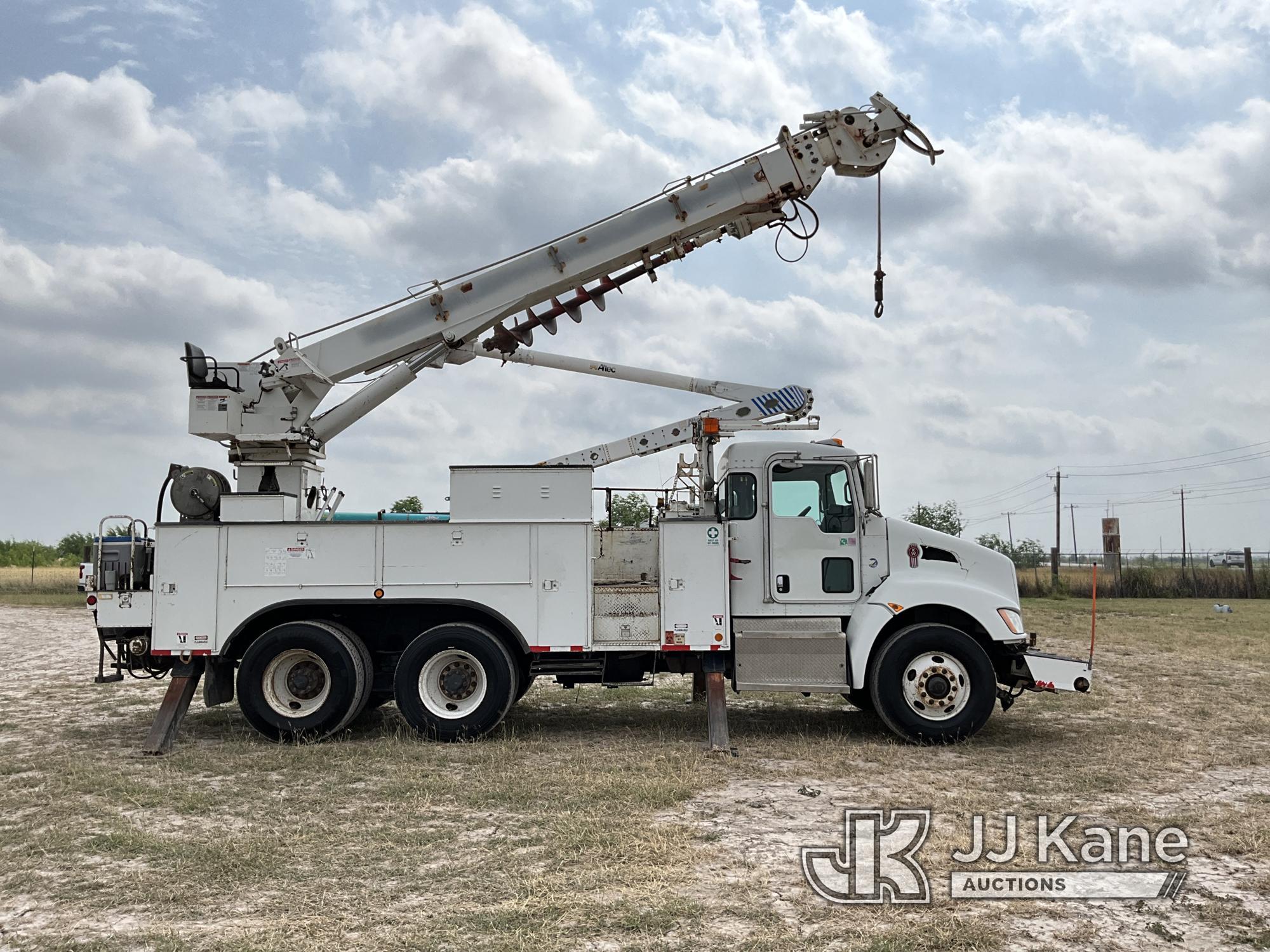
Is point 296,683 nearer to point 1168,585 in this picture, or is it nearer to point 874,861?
point 874,861

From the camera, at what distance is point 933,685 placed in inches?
386

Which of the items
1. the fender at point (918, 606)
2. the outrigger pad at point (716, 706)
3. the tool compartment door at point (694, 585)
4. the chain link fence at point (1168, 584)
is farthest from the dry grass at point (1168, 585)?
the tool compartment door at point (694, 585)

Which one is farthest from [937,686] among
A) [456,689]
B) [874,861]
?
[456,689]

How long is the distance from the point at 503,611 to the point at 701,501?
2407 mm

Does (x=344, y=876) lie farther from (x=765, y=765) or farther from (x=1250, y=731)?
(x=1250, y=731)

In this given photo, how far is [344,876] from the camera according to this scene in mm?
5855

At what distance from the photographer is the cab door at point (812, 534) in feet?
33.9

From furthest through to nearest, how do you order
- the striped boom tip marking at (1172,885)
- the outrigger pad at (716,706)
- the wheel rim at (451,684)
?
the wheel rim at (451,684)
the outrigger pad at (716,706)
the striped boom tip marking at (1172,885)


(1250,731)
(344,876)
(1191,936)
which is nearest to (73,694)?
(344,876)

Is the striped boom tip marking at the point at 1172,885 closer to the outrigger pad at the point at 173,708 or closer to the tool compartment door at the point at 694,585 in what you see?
the tool compartment door at the point at 694,585

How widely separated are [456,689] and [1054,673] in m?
5.85

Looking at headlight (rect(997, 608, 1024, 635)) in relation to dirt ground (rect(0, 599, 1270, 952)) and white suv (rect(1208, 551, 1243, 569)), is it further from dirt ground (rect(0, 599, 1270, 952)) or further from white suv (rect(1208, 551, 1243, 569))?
white suv (rect(1208, 551, 1243, 569))

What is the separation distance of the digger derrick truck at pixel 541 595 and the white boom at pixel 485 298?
0.07 m

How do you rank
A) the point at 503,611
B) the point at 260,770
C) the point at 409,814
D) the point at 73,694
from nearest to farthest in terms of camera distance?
the point at 409,814, the point at 260,770, the point at 503,611, the point at 73,694
